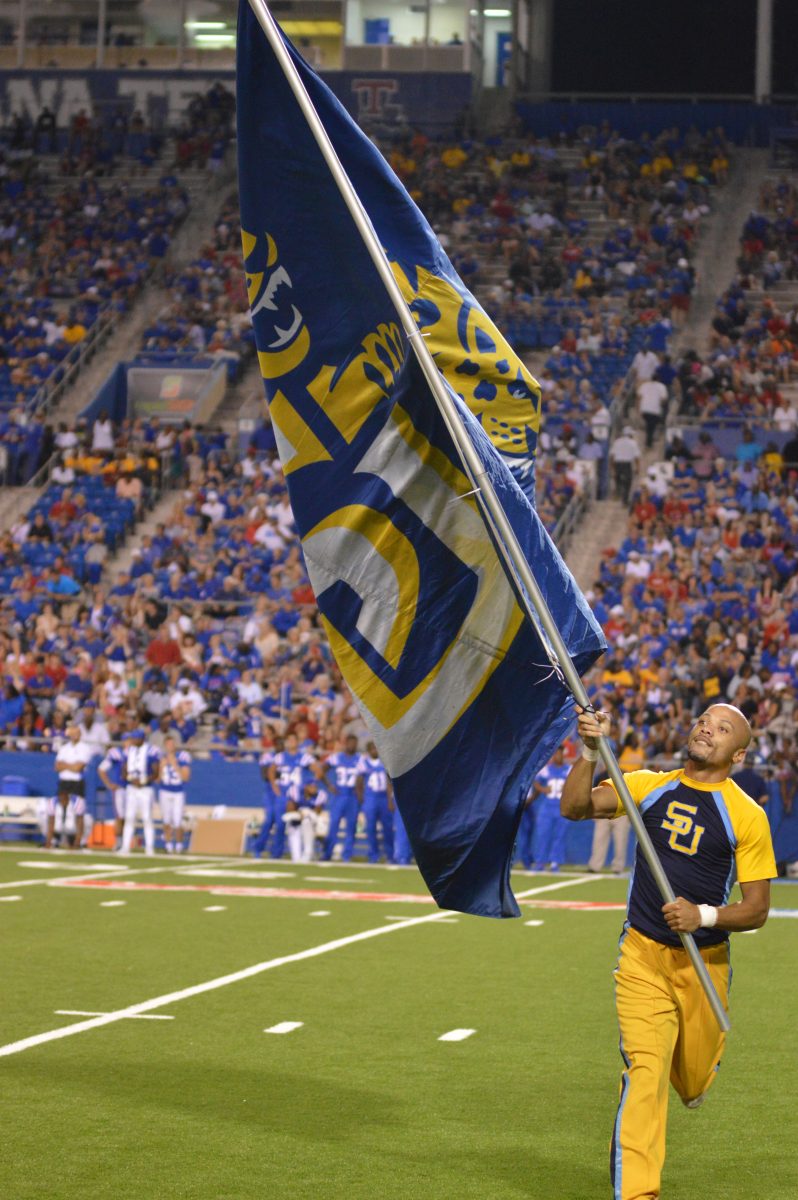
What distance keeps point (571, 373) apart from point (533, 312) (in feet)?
8.06

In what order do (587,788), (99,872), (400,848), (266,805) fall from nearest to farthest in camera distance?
(587,788)
(99,872)
(400,848)
(266,805)

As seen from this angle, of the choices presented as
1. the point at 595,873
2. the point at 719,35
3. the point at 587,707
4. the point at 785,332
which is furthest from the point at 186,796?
the point at 719,35

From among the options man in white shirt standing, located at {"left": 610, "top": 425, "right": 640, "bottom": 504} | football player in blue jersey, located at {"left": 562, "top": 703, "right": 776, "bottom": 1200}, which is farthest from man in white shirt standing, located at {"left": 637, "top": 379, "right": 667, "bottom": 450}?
football player in blue jersey, located at {"left": 562, "top": 703, "right": 776, "bottom": 1200}

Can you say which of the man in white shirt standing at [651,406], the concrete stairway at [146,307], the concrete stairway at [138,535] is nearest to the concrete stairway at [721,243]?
the man in white shirt standing at [651,406]

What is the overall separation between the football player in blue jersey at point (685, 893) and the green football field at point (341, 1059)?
0.76m

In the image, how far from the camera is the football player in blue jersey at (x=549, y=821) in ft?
70.6

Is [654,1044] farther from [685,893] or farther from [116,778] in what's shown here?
[116,778]

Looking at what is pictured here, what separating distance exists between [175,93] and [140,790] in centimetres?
2326

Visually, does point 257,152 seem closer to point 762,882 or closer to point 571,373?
point 762,882

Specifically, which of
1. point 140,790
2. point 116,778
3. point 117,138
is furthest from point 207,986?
point 117,138

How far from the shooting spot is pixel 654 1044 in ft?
19.6

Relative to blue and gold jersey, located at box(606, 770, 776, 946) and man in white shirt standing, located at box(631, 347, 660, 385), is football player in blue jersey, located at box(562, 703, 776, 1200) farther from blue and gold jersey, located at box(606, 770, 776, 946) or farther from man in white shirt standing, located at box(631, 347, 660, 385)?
man in white shirt standing, located at box(631, 347, 660, 385)

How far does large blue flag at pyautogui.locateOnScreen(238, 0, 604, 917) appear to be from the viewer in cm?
666

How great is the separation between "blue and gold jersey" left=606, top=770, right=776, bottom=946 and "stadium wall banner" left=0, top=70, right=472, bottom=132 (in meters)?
35.3
